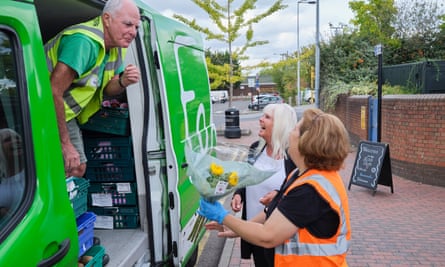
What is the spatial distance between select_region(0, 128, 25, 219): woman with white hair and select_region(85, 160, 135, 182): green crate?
166 centimetres

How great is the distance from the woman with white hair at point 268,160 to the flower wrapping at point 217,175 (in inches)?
28.1

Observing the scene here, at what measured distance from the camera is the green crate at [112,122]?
329 cm

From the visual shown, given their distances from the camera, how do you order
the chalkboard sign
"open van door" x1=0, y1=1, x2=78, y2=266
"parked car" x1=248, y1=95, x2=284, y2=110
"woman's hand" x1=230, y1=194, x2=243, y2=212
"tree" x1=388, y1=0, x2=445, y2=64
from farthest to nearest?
"parked car" x1=248, y1=95, x2=284, y2=110 → "tree" x1=388, y1=0, x2=445, y2=64 → the chalkboard sign → "woman's hand" x1=230, y1=194, x2=243, y2=212 → "open van door" x1=0, y1=1, x2=78, y2=266

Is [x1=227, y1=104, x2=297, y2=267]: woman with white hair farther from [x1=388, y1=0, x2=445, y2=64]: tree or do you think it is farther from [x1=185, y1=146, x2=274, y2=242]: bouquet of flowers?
[x1=388, y1=0, x2=445, y2=64]: tree

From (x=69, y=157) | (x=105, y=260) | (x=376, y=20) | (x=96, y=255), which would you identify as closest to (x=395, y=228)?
(x=105, y=260)

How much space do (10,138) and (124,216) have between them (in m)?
1.88

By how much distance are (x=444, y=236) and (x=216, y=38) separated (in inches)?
518

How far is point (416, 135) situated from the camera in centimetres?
808

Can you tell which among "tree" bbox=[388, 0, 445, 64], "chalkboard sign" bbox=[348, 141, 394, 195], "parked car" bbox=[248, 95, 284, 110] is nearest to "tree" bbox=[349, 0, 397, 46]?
"tree" bbox=[388, 0, 445, 64]

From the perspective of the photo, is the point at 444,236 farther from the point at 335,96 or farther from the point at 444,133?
the point at 335,96

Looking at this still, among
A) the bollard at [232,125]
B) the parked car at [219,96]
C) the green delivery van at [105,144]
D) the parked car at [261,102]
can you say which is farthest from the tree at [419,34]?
the parked car at [219,96]

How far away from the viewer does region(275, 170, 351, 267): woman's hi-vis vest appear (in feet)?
6.49

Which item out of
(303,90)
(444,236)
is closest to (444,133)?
(444,236)

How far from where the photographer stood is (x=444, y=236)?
5258mm
